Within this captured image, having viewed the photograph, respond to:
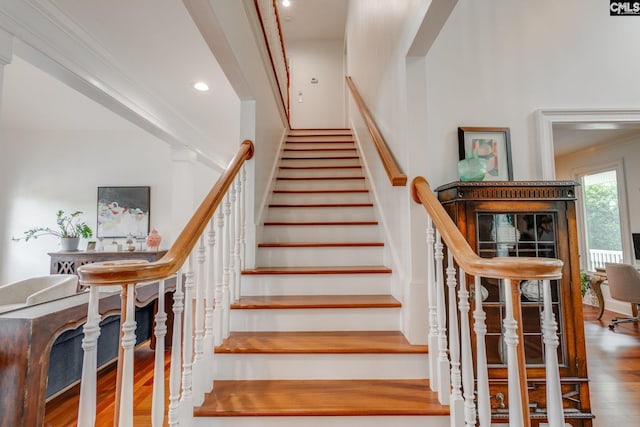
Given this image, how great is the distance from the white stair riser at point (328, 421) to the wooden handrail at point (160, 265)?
0.74 m

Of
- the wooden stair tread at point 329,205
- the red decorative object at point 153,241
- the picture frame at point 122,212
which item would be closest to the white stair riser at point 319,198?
the wooden stair tread at point 329,205

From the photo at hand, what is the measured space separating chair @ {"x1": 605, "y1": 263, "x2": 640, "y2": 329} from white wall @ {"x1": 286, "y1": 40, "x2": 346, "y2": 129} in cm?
500

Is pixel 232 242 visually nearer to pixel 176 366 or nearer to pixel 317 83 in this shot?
pixel 176 366

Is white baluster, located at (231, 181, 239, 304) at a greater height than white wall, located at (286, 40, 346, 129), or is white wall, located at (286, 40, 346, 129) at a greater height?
white wall, located at (286, 40, 346, 129)

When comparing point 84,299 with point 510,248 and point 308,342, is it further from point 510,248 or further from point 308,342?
point 510,248

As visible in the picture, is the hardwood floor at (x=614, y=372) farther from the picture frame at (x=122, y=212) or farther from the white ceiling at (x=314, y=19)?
the white ceiling at (x=314, y=19)

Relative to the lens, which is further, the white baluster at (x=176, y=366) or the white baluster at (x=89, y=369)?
the white baluster at (x=176, y=366)

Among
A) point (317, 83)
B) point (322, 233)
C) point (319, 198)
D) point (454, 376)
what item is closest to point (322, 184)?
point (319, 198)

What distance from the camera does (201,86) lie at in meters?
3.52

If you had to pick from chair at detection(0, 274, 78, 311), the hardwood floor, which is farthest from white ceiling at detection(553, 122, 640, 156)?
chair at detection(0, 274, 78, 311)

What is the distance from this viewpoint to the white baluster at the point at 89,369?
0.89 metres

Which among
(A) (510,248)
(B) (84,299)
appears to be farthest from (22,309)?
(A) (510,248)

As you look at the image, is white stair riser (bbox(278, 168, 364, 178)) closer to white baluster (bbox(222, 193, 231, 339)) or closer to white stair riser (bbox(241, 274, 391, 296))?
white stair riser (bbox(241, 274, 391, 296))

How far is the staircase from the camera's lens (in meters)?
1.39
